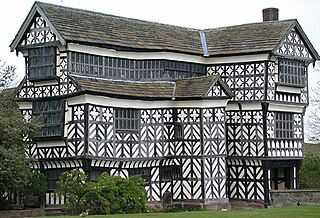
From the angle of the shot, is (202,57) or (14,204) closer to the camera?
(14,204)

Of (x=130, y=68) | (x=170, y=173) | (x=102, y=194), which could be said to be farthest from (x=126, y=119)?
(x=102, y=194)

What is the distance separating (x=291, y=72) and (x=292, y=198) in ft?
24.5

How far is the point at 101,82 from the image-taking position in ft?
129

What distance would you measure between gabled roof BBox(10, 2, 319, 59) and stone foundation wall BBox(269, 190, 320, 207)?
8035 millimetres

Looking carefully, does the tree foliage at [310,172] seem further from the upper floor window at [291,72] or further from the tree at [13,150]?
the tree at [13,150]

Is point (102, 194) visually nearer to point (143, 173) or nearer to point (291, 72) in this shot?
point (143, 173)

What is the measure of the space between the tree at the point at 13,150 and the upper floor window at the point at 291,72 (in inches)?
571

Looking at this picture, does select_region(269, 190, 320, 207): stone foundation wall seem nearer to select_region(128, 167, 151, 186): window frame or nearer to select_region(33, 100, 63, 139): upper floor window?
select_region(128, 167, 151, 186): window frame

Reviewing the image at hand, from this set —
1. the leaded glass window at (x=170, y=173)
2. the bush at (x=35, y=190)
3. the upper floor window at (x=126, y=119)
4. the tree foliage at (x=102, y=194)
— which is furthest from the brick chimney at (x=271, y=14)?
the bush at (x=35, y=190)

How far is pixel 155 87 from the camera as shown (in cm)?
4194

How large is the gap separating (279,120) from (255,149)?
2.44 metres

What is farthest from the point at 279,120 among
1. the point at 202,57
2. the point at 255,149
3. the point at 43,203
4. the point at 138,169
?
the point at 43,203

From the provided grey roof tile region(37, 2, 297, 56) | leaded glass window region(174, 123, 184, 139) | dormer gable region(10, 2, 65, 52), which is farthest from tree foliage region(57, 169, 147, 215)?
dormer gable region(10, 2, 65, 52)

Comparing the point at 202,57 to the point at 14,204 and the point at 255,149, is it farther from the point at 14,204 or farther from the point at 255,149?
the point at 14,204
